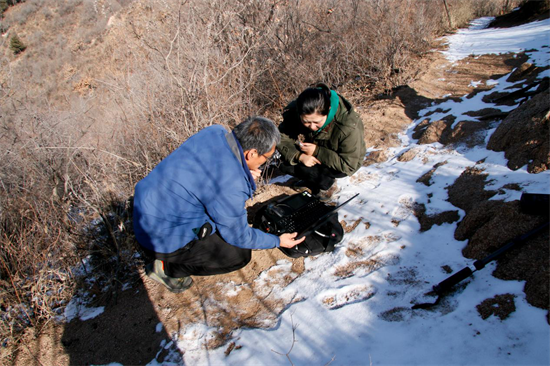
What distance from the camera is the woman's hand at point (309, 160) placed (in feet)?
9.81

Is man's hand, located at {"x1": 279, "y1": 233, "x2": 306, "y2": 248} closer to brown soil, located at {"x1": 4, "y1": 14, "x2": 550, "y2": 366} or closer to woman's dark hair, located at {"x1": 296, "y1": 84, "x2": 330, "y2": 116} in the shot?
brown soil, located at {"x1": 4, "y1": 14, "x2": 550, "y2": 366}

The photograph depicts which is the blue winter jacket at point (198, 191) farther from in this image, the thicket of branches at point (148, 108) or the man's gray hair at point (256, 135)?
the thicket of branches at point (148, 108)

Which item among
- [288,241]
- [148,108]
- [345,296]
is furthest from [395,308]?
[148,108]

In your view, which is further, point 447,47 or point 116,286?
point 447,47

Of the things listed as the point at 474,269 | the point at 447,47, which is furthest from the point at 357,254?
the point at 447,47

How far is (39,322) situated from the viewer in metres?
2.23

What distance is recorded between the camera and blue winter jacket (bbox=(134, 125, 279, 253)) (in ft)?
6.23

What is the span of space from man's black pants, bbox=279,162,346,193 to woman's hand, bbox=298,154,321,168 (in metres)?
0.06

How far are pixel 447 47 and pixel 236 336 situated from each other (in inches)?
350

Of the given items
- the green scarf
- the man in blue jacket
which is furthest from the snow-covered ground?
the green scarf

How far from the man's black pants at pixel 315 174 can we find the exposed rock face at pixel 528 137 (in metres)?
1.52

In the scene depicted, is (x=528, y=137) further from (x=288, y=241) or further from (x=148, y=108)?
(x=148, y=108)

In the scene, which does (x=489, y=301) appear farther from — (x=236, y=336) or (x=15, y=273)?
(x=15, y=273)

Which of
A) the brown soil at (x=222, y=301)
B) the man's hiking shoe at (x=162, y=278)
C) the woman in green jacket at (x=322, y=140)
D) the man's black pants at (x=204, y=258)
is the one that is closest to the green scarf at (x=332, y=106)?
the woman in green jacket at (x=322, y=140)
